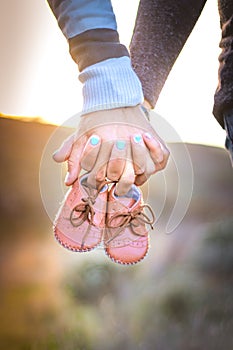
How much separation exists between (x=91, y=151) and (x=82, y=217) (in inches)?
6.6

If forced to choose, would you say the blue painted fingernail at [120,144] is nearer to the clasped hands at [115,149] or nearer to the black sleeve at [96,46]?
the clasped hands at [115,149]

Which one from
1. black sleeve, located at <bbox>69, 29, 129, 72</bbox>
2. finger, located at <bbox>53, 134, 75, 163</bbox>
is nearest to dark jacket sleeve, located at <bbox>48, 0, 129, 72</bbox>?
black sleeve, located at <bbox>69, 29, 129, 72</bbox>

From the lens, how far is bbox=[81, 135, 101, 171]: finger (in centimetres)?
68

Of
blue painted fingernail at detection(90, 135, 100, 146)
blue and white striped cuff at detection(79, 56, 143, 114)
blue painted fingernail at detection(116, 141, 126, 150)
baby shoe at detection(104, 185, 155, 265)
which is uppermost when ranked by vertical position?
blue and white striped cuff at detection(79, 56, 143, 114)

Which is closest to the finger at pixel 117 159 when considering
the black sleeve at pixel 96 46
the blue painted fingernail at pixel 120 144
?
the blue painted fingernail at pixel 120 144

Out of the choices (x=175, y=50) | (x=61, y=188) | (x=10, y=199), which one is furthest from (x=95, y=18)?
(x=10, y=199)

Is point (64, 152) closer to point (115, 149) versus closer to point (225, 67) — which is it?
point (115, 149)

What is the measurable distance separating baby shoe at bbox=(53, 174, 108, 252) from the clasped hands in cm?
5

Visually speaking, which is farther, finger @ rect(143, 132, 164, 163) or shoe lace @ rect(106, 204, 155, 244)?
shoe lace @ rect(106, 204, 155, 244)

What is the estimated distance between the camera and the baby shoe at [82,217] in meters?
0.79

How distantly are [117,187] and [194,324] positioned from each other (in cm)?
129

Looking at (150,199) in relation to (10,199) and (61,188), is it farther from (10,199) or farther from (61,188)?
(10,199)

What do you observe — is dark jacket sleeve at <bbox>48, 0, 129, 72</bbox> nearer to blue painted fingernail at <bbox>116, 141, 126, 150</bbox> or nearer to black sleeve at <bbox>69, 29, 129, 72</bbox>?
black sleeve at <bbox>69, 29, 129, 72</bbox>

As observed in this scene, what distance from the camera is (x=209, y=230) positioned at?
80.9 inches
